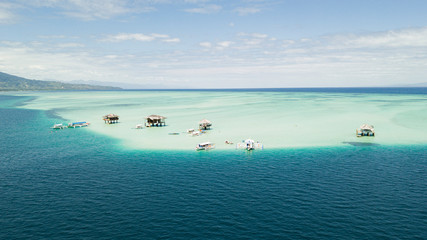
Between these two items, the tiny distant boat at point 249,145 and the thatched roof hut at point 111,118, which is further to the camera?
the thatched roof hut at point 111,118

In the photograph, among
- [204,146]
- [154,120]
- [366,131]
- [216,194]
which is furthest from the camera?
[154,120]

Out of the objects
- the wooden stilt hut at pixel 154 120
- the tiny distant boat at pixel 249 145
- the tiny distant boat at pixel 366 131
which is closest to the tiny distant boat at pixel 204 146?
the tiny distant boat at pixel 249 145

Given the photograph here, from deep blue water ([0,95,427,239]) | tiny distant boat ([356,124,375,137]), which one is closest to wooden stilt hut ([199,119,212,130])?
deep blue water ([0,95,427,239])

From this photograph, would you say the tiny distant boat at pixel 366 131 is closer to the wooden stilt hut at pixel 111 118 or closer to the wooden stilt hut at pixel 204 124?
the wooden stilt hut at pixel 204 124

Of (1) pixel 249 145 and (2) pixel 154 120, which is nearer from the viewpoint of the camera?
(1) pixel 249 145

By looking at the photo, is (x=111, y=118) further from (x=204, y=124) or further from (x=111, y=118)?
(x=204, y=124)

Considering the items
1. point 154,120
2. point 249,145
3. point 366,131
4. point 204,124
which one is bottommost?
point 249,145

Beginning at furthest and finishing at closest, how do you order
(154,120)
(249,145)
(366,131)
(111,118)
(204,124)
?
(111,118) → (154,120) → (204,124) → (366,131) → (249,145)

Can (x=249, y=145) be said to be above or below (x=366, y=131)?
below

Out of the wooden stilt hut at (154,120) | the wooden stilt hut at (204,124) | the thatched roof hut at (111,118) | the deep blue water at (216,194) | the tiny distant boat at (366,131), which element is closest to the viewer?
the deep blue water at (216,194)

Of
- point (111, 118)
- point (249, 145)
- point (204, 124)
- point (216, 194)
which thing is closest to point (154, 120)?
point (111, 118)
